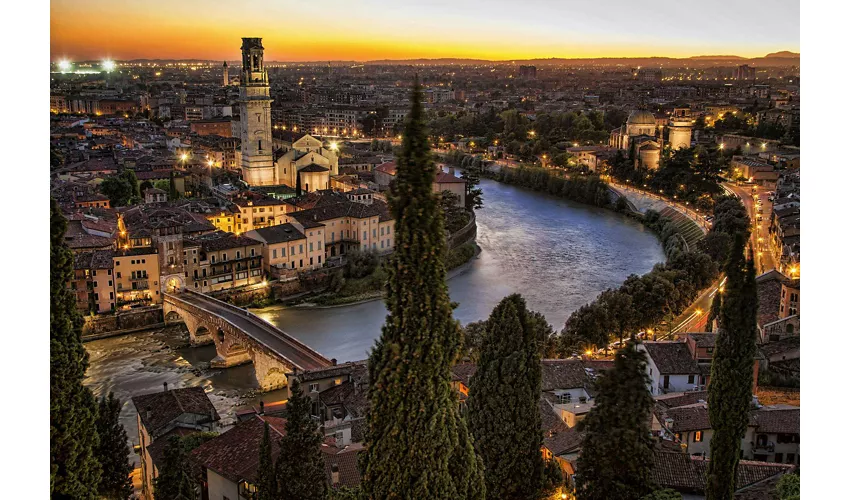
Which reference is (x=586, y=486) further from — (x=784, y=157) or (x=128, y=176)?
(x=128, y=176)

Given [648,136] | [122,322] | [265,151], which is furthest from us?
[648,136]

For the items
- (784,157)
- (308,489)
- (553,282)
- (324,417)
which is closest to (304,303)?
(553,282)

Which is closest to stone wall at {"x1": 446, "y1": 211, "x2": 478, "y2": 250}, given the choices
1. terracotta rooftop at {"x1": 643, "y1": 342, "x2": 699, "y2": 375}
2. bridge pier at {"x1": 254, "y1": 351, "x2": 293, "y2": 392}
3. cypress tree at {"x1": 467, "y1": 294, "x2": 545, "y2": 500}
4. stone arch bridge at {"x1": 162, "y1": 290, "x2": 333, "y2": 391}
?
stone arch bridge at {"x1": 162, "y1": 290, "x2": 333, "y2": 391}

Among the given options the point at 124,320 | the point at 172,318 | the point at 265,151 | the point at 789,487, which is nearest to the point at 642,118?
the point at 265,151

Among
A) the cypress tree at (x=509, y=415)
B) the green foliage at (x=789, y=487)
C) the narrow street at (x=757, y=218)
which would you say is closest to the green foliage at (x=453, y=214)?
the narrow street at (x=757, y=218)

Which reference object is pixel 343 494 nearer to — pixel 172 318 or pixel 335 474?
pixel 335 474
